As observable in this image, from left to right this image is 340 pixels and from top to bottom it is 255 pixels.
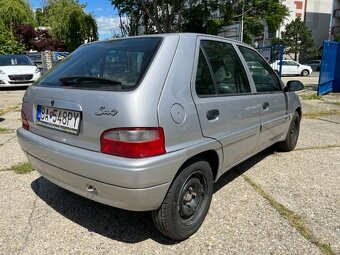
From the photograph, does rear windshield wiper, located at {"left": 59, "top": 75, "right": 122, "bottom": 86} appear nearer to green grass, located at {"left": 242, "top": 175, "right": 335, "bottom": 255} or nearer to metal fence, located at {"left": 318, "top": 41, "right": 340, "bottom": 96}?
green grass, located at {"left": 242, "top": 175, "right": 335, "bottom": 255}

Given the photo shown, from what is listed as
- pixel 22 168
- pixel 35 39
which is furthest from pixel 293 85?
pixel 35 39

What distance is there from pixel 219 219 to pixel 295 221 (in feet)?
2.28

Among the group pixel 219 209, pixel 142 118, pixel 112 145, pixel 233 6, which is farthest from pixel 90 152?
pixel 233 6

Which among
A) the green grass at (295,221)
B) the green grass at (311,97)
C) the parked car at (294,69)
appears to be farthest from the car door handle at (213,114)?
the parked car at (294,69)

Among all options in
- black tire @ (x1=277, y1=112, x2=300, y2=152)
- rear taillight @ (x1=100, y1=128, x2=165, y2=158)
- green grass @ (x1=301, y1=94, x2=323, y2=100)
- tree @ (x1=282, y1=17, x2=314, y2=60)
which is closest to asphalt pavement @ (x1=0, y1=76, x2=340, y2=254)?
black tire @ (x1=277, y1=112, x2=300, y2=152)

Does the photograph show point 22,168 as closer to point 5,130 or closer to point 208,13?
point 5,130

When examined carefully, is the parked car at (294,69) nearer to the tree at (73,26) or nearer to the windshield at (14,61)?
the tree at (73,26)

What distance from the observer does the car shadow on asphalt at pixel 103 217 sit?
2877 mm

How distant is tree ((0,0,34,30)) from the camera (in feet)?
88.6

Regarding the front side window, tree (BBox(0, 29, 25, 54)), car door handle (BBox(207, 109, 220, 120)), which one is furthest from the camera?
tree (BBox(0, 29, 25, 54))

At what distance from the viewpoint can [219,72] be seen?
10.2 feet

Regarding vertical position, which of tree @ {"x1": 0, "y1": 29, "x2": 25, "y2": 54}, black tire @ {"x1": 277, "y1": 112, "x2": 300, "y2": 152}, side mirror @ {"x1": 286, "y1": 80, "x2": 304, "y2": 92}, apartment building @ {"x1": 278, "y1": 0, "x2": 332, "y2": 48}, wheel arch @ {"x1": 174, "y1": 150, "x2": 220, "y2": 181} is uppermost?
apartment building @ {"x1": 278, "y1": 0, "x2": 332, "y2": 48}

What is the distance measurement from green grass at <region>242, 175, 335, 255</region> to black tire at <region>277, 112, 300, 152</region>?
56.6 inches

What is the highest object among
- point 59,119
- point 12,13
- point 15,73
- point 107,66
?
point 12,13
